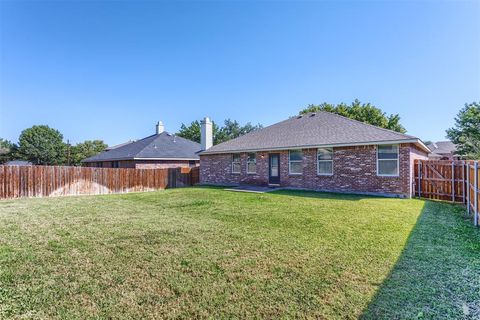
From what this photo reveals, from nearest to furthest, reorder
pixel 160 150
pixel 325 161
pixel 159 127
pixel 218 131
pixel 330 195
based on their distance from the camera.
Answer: pixel 330 195
pixel 325 161
pixel 160 150
pixel 159 127
pixel 218 131

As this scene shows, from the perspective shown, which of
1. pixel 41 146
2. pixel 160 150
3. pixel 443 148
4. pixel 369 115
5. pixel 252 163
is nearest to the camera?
pixel 252 163

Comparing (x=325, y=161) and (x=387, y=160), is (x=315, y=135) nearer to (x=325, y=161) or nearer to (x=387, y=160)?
(x=325, y=161)

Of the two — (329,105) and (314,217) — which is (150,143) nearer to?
(314,217)

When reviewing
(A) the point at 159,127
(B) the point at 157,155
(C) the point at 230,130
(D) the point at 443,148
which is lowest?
(B) the point at 157,155

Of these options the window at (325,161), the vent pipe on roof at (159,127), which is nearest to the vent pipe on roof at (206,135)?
the vent pipe on roof at (159,127)

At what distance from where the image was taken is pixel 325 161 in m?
13.5

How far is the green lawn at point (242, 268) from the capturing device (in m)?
2.77

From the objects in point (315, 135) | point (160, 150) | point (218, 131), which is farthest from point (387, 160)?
point (218, 131)

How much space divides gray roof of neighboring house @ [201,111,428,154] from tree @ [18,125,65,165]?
36.4 m

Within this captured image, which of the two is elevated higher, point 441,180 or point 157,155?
point 157,155

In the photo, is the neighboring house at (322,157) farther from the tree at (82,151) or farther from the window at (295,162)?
the tree at (82,151)

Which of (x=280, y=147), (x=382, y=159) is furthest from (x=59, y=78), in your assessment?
(x=382, y=159)

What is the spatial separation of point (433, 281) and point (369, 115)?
1263 inches

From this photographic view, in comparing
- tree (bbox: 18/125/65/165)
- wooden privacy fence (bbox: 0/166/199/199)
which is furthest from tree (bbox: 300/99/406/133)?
tree (bbox: 18/125/65/165)
